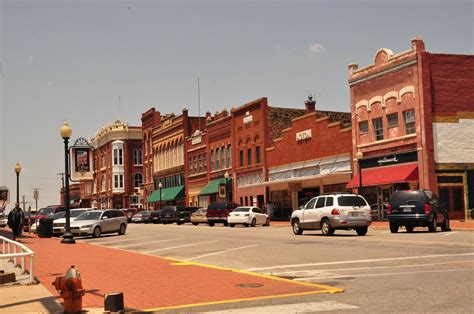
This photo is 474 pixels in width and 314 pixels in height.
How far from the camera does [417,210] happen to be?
1048 inches

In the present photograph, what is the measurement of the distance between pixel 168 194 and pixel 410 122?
154 feet

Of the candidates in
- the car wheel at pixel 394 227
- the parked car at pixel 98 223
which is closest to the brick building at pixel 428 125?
the car wheel at pixel 394 227

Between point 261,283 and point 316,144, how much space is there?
131ft

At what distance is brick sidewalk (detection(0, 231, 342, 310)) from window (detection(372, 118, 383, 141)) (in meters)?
29.3

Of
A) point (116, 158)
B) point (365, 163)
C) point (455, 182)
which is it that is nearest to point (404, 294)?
point (455, 182)

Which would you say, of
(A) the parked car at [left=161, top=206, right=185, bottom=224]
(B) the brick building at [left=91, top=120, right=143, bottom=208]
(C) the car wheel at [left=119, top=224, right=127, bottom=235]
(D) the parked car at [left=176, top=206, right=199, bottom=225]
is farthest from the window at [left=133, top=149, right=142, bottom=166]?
(C) the car wheel at [left=119, top=224, right=127, bottom=235]

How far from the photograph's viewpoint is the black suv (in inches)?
1043

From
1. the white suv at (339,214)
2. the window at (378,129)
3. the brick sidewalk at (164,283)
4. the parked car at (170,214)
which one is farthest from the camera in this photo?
the parked car at (170,214)

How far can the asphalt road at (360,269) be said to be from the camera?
356 inches

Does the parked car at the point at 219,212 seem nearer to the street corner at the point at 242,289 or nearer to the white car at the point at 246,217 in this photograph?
the white car at the point at 246,217

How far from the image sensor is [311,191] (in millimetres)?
52125

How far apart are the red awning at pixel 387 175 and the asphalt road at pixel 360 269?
60.0ft

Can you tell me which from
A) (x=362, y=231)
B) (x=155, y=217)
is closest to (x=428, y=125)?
(x=362, y=231)

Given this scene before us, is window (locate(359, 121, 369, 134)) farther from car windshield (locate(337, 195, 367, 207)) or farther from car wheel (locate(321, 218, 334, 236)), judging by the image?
car wheel (locate(321, 218, 334, 236))
